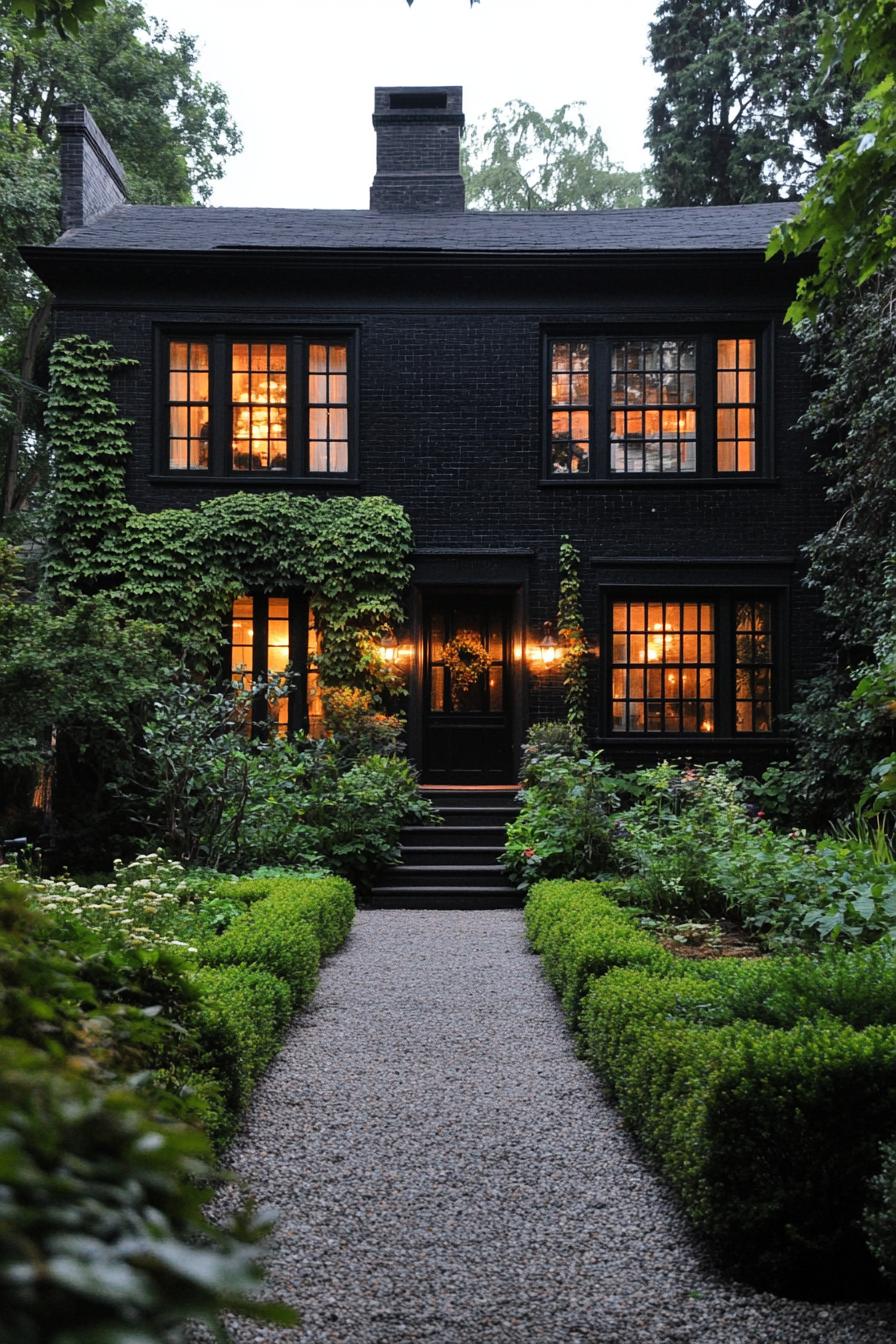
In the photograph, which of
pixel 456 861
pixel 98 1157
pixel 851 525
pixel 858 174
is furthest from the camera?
pixel 851 525

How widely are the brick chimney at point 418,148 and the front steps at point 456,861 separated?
8273 mm

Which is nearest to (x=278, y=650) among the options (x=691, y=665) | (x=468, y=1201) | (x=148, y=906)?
(x=691, y=665)

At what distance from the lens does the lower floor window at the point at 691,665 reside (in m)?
13.5

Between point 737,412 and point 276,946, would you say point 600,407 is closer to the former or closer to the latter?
point 737,412

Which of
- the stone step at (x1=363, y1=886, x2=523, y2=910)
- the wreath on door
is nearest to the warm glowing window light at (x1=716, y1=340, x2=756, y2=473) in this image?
the wreath on door

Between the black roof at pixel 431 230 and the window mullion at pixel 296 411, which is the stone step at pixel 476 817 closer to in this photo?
the window mullion at pixel 296 411

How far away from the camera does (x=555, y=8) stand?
4.33m

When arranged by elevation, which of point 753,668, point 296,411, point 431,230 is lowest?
point 753,668

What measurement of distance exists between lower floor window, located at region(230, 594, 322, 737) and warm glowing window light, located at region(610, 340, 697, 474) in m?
4.34

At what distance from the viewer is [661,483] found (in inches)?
527

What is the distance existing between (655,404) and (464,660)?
393cm

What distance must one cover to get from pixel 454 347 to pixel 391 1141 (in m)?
10.7

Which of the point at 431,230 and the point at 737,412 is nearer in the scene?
the point at 737,412

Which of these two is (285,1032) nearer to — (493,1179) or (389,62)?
(493,1179)
